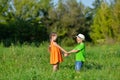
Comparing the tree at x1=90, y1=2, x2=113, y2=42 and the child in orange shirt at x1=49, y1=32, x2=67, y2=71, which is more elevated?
the tree at x1=90, y1=2, x2=113, y2=42

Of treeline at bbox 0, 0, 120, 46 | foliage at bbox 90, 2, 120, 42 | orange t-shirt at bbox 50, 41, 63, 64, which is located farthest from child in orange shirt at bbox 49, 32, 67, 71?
foliage at bbox 90, 2, 120, 42

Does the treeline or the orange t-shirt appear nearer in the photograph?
the orange t-shirt

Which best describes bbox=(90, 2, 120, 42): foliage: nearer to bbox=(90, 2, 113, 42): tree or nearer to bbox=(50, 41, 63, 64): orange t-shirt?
bbox=(90, 2, 113, 42): tree

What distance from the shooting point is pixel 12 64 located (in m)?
13.6

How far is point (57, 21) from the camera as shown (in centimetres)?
5644

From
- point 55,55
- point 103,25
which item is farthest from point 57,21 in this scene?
point 55,55

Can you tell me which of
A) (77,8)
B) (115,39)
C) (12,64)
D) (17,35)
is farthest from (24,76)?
(77,8)

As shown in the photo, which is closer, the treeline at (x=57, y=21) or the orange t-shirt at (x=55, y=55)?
the orange t-shirt at (x=55, y=55)

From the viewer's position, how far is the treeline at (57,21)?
47.2 meters

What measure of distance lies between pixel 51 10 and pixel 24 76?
4961 cm

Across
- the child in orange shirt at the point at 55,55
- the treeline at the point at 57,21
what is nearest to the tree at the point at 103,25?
the treeline at the point at 57,21

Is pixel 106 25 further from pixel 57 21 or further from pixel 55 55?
pixel 55 55

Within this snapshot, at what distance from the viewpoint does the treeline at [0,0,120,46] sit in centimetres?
4716

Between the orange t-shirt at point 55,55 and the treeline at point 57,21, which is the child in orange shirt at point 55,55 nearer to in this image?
the orange t-shirt at point 55,55
